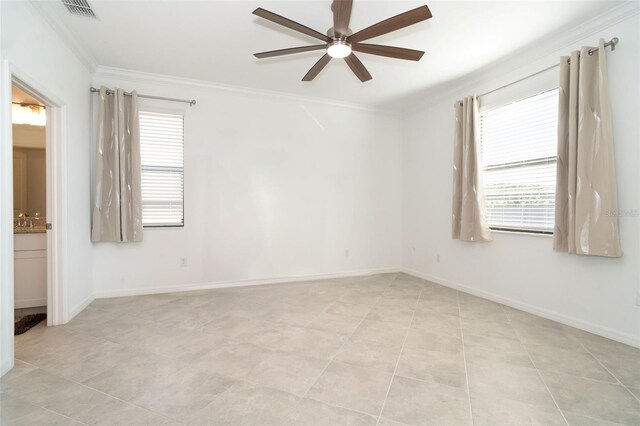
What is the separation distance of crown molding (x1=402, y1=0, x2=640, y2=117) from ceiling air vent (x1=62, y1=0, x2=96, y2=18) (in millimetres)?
4056

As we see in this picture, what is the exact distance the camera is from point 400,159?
5.31m

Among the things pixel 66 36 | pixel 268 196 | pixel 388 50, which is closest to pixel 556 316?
pixel 388 50

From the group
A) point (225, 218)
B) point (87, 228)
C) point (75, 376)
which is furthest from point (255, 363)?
point (87, 228)

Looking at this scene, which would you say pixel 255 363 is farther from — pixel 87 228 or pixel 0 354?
pixel 87 228

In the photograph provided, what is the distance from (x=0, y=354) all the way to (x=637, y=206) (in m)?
4.95

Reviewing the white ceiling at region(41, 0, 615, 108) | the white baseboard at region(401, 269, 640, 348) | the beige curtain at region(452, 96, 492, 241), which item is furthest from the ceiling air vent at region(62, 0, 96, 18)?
the white baseboard at region(401, 269, 640, 348)

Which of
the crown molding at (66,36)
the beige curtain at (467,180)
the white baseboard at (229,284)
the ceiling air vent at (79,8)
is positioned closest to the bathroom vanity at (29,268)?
the white baseboard at (229,284)

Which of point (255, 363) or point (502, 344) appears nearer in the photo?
point (255, 363)

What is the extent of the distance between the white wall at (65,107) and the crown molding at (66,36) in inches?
1.4

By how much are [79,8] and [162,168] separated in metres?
1.85

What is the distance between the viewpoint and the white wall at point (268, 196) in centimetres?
388

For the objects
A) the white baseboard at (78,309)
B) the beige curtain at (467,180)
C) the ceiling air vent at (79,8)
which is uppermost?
the ceiling air vent at (79,8)

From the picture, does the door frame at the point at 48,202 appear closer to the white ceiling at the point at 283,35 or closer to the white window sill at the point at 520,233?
the white ceiling at the point at 283,35

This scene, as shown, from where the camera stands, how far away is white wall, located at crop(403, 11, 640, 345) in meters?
2.44
